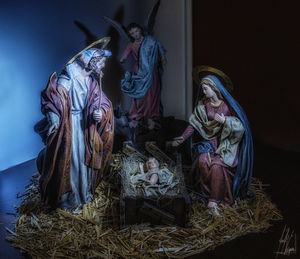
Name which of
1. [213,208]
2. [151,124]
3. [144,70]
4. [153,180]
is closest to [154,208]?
[153,180]

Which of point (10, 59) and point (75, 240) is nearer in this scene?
point (75, 240)

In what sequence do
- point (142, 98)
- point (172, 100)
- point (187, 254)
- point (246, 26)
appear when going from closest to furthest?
point (187, 254), point (142, 98), point (246, 26), point (172, 100)

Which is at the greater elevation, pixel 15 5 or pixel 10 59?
pixel 15 5

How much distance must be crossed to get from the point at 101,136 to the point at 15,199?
0.99 meters

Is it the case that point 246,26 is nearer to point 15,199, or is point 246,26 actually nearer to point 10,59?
point 10,59

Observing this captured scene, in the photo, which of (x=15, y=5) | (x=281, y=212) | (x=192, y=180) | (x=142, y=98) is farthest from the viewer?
(x=142, y=98)

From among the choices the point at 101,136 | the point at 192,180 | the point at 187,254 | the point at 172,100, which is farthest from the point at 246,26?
the point at 187,254

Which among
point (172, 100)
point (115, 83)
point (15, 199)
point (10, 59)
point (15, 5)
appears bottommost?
point (15, 199)

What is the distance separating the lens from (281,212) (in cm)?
277

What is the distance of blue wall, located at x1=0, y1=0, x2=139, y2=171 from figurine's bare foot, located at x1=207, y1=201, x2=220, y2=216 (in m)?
2.23

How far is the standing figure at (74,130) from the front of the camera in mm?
2555

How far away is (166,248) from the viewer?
91.4 inches

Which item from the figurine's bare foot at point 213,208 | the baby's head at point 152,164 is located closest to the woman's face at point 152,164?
the baby's head at point 152,164

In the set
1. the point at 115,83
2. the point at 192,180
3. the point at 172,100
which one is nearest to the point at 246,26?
the point at 172,100
